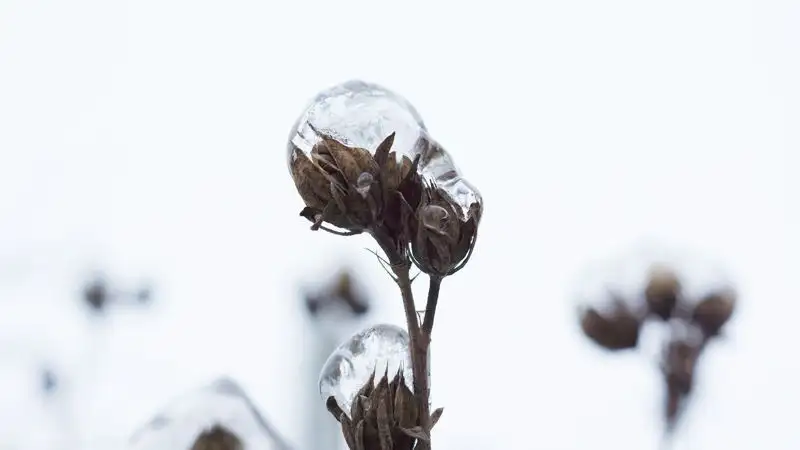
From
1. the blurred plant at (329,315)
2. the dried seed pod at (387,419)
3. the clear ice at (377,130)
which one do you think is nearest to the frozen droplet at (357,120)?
the clear ice at (377,130)

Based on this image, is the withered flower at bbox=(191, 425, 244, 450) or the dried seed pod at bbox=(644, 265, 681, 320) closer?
the withered flower at bbox=(191, 425, 244, 450)

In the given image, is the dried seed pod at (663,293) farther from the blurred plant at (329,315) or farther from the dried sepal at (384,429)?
the blurred plant at (329,315)

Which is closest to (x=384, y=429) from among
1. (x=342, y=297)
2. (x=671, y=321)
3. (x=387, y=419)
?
(x=387, y=419)

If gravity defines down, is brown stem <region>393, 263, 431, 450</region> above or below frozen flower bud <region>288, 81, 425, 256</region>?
below

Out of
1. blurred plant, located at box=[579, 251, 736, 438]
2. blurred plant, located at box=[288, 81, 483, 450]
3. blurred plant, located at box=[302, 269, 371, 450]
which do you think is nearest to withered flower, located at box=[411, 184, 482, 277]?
blurred plant, located at box=[288, 81, 483, 450]

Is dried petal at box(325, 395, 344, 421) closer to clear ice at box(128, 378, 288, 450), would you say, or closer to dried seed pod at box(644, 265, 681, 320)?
clear ice at box(128, 378, 288, 450)

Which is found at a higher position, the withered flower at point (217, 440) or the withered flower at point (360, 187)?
the withered flower at point (360, 187)

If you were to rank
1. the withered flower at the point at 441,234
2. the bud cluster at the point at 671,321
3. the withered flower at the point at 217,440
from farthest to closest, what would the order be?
1. the bud cluster at the point at 671,321
2. the withered flower at the point at 217,440
3. the withered flower at the point at 441,234
